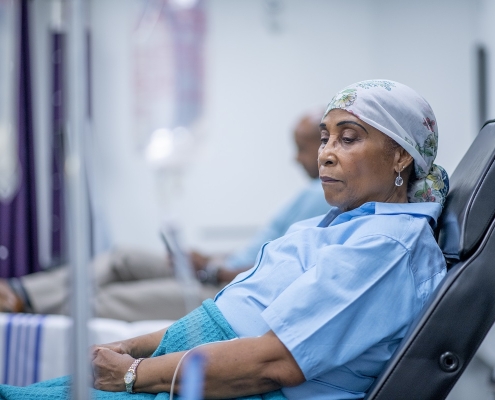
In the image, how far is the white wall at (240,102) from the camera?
4.20 meters

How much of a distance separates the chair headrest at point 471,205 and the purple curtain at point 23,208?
3.25 m

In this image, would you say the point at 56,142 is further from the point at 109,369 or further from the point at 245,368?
the point at 245,368

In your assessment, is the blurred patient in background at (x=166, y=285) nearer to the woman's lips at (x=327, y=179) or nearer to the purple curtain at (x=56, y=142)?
the woman's lips at (x=327, y=179)

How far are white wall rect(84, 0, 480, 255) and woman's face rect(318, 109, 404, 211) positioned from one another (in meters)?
3.01

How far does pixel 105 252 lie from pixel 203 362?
86.3 inches

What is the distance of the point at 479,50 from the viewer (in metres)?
3.23

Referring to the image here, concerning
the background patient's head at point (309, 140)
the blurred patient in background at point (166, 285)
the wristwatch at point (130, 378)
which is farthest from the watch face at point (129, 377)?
the background patient's head at point (309, 140)

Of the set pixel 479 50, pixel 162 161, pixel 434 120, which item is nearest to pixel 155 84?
pixel 162 161

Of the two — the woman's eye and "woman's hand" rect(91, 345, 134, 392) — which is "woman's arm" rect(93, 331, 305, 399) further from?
the woman's eye

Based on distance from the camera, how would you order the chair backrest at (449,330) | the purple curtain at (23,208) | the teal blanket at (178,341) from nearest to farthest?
the chair backrest at (449,330)
the teal blanket at (178,341)
the purple curtain at (23,208)

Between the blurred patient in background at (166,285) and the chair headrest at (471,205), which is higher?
the chair headrest at (471,205)

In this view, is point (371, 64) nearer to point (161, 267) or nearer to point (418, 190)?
point (161, 267)

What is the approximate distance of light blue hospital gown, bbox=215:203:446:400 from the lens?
1.04 metres

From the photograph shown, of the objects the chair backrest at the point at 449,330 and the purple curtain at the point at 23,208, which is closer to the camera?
the chair backrest at the point at 449,330
